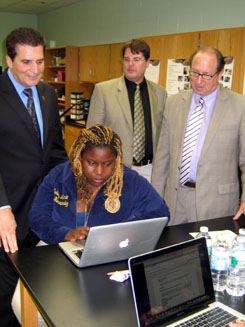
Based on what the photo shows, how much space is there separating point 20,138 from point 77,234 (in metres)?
0.72

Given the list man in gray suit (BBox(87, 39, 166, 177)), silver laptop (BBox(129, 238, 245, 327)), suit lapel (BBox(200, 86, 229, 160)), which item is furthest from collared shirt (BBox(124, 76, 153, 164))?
silver laptop (BBox(129, 238, 245, 327))

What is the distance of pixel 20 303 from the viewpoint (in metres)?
1.43

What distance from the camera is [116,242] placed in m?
1.28

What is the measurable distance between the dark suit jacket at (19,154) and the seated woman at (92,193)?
1.12ft

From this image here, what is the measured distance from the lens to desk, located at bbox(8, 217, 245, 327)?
3.46 ft

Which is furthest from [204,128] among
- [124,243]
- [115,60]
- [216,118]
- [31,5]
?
[31,5]

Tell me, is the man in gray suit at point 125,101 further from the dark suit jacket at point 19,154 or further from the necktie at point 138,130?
the dark suit jacket at point 19,154

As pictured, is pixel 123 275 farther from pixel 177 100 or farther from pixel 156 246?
pixel 177 100

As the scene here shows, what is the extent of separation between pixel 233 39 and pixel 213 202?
214cm

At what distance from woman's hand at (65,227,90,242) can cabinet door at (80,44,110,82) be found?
446 centimetres

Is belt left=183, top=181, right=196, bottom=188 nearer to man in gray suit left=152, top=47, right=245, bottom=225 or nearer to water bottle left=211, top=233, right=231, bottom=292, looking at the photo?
man in gray suit left=152, top=47, right=245, bottom=225

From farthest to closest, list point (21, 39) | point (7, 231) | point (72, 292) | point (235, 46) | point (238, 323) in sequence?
point (235, 46), point (21, 39), point (7, 231), point (72, 292), point (238, 323)

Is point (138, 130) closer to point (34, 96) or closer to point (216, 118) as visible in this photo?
A: point (216, 118)

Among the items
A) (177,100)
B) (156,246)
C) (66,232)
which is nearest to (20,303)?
(66,232)
